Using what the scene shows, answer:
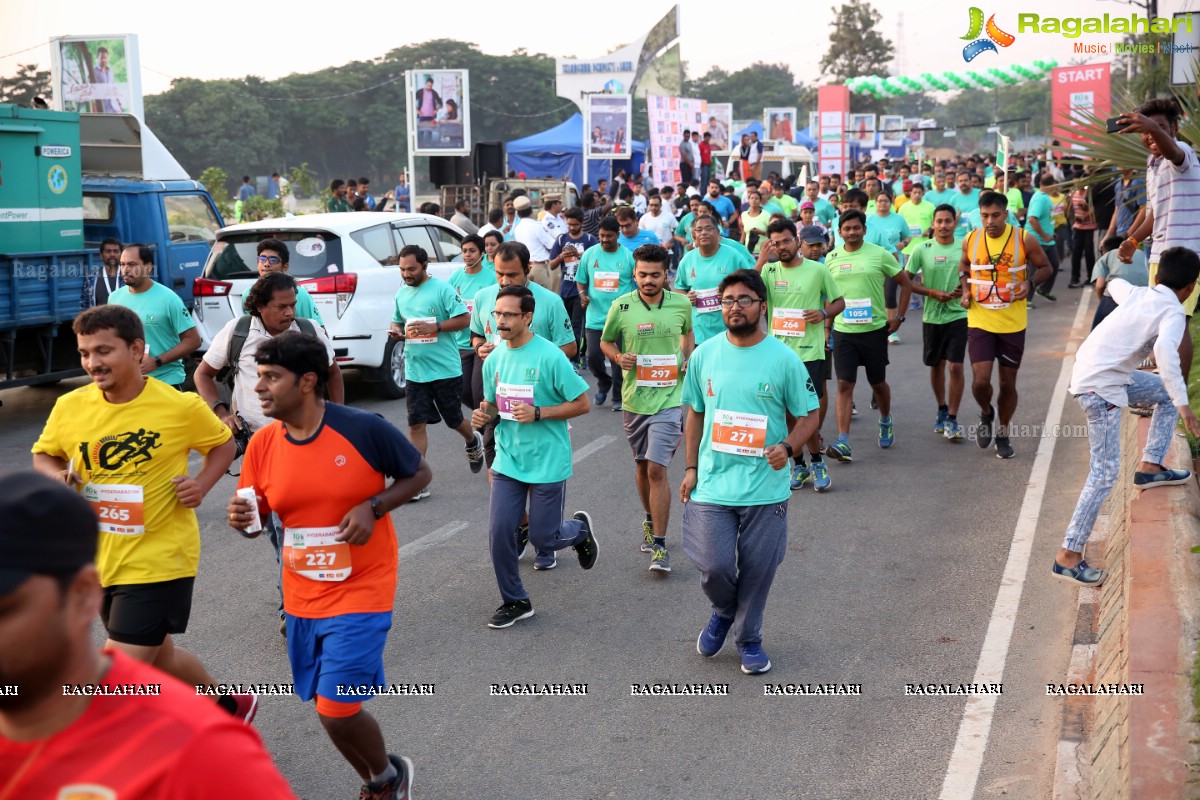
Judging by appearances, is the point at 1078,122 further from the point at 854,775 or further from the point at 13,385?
the point at 13,385

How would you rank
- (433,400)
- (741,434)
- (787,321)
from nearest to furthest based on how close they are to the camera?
(741,434) < (433,400) < (787,321)

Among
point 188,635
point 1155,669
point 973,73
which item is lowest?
point 188,635

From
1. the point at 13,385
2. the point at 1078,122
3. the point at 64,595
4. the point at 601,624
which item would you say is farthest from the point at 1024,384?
the point at 64,595

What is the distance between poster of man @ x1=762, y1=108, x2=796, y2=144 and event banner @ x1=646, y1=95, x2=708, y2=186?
29.0 metres

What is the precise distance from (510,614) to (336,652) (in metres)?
2.37

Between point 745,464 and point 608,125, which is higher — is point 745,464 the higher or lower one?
the lower one

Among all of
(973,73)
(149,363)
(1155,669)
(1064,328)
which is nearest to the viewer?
(1155,669)

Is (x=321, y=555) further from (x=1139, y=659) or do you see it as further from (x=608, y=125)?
(x=608, y=125)

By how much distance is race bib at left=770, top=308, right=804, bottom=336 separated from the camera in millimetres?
9523

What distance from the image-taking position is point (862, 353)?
33.6 feet

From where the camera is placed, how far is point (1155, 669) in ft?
15.0

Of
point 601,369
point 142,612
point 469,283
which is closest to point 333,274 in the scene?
point 469,283

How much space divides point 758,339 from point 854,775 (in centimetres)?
201

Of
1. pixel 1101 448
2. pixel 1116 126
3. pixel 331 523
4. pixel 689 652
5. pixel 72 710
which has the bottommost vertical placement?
pixel 689 652
